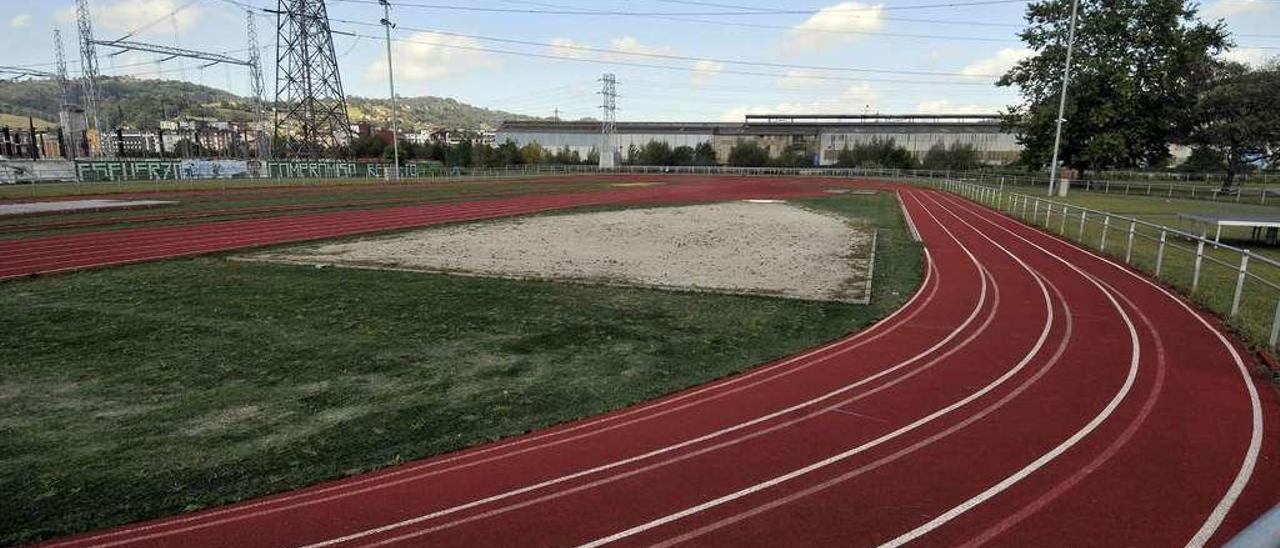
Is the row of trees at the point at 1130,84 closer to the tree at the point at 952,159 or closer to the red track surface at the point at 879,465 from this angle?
the tree at the point at 952,159

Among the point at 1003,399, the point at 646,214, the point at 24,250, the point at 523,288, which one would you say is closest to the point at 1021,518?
the point at 1003,399

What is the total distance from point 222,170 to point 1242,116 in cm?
8115

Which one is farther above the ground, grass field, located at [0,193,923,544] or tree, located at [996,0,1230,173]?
tree, located at [996,0,1230,173]

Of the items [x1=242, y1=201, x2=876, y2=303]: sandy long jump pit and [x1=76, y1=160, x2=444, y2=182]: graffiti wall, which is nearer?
[x1=242, y1=201, x2=876, y2=303]: sandy long jump pit

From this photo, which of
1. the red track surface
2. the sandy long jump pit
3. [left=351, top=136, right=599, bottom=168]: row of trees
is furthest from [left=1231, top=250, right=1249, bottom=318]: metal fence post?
[left=351, top=136, right=599, bottom=168]: row of trees

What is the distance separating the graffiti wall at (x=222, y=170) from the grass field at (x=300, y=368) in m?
47.6

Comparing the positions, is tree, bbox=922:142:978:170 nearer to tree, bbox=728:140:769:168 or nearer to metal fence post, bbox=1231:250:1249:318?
tree, bbox=728:140:769:168

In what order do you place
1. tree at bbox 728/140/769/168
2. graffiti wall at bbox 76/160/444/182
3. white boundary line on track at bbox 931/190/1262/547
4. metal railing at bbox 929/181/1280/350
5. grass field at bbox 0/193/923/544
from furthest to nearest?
tree at bbox 728/140/769/168 → graffiti wall at bbox 76/160/444/182 → metal railing at bbox 929/181/1280/350 → grass field at bbox 0/193/923/544 → white boundary line on track at bbox 931/190/1262/547

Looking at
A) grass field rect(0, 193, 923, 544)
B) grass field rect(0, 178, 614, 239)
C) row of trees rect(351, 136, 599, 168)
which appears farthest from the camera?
row of trees rect(351, 136, 599, 168)

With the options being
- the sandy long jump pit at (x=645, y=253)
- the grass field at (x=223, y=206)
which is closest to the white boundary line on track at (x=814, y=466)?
the sandy long jump pit at (x=645, y=253)

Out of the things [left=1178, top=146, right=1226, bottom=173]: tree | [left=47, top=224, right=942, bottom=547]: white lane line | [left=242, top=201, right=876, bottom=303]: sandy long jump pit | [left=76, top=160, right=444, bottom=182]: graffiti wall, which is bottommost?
[left=47, top=224, right=942, bottom=547]: white lane line

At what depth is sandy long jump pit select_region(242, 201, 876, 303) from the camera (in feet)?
47.4

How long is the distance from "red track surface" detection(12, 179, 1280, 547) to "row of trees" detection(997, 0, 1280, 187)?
54.1 metres

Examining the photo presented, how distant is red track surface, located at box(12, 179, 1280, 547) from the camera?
4.87m
